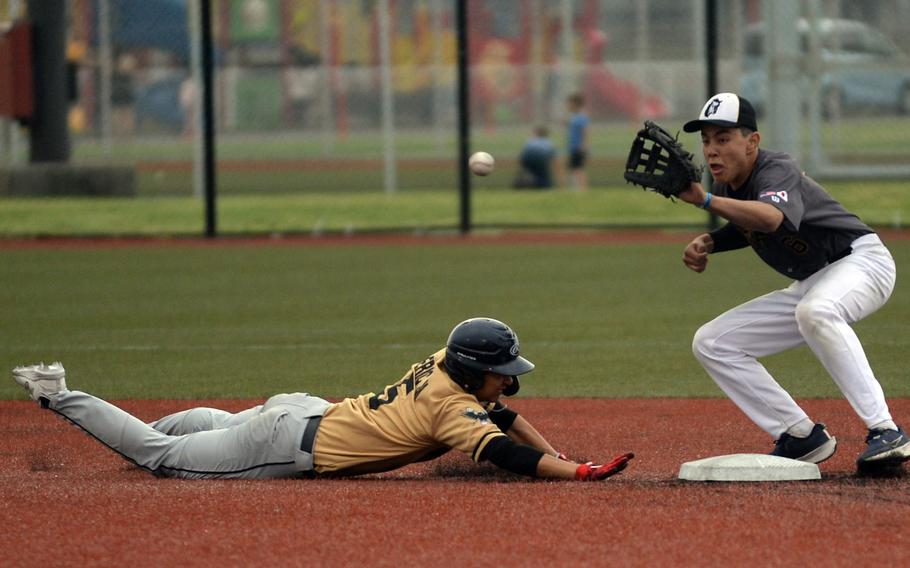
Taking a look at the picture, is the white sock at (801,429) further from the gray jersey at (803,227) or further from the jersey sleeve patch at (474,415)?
the jersey sleeve patch at (474,415)

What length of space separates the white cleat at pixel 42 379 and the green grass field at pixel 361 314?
2.27 meters

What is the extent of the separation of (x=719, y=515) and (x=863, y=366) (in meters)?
1.07

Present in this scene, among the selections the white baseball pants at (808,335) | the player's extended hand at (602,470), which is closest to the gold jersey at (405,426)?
the player's extended hand at (602,470)

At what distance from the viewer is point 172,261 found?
15.9m

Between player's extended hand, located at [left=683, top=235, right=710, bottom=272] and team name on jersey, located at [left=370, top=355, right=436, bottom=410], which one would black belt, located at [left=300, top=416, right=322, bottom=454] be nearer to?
team name on jersey, located at [left=370, top=355, right=436, bottom=410]

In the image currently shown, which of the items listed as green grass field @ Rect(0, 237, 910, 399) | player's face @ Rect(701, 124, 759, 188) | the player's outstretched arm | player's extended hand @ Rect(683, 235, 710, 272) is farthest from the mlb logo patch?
green grass field @ Rect(0, 237, 910, 399)

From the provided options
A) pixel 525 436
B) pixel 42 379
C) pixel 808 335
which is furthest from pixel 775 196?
pixel 42 379

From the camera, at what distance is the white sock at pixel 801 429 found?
20.0 ft

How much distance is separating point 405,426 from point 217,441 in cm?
88

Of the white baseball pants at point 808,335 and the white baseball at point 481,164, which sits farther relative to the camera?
the white baseball at point 481,164

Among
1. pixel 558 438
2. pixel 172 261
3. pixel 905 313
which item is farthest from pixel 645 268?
pixel 558 438

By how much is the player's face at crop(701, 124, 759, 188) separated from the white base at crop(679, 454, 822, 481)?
47.1 inches

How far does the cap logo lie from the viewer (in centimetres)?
588

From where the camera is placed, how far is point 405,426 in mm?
5836
